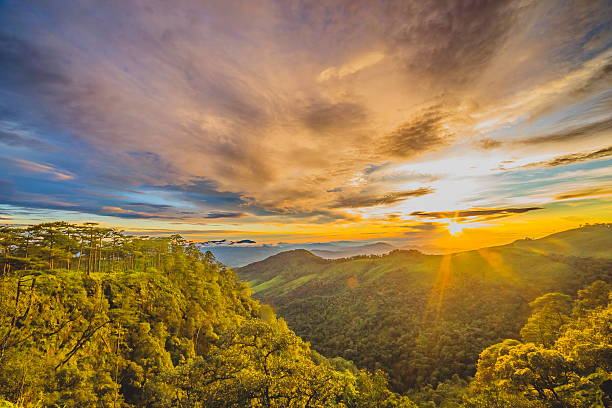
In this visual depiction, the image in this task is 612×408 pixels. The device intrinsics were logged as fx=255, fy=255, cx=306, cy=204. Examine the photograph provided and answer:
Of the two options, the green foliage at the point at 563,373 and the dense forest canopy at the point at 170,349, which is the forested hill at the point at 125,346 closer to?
the dense forest canopy at the point at 170,349

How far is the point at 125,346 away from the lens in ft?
105

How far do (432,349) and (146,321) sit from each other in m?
133

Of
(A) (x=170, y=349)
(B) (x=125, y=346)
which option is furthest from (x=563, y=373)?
(B) (x=125, y=346)

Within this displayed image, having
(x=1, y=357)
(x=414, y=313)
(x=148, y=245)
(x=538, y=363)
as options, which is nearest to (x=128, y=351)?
(x=1, y=357)

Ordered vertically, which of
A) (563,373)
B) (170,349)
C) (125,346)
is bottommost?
(170,349)

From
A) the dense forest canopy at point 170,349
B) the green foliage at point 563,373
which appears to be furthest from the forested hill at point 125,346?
the green foliage at point 563,373

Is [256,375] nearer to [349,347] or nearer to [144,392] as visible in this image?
[144,392]

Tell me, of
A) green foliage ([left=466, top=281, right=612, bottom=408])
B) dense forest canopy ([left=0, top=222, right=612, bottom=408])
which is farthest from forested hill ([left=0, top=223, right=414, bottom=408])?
green foliage ([left=466, top=281, right=612, bottom=408])

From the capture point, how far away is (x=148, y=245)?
5656cm

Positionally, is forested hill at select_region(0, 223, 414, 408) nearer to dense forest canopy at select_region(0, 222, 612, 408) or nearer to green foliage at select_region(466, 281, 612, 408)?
dense forest canopy at select_region(0, 222, 612, 408)

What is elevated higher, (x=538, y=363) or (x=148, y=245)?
(x=148, y=245)

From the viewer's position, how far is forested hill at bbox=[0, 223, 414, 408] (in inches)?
633

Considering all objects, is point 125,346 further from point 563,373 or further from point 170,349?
point 563,373

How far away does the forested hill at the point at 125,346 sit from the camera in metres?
16.1
